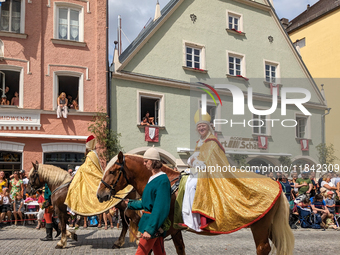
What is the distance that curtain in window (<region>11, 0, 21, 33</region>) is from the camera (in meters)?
14.8

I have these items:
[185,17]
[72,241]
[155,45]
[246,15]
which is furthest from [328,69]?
[72,241]

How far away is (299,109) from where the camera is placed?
7.20 metres

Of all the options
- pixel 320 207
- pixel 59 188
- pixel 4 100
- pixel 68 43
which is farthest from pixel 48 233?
pixel 320 207

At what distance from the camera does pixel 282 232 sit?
5.18m

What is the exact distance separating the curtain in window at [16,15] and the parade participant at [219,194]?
12.4 metres

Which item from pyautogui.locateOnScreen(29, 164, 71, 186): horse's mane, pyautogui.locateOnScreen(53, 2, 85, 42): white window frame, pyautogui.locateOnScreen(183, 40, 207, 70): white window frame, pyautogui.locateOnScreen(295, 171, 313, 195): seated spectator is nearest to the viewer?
pyautogui.locateOnScreen(29, 164, 71, 186): horse's mane

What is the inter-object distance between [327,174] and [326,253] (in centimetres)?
754

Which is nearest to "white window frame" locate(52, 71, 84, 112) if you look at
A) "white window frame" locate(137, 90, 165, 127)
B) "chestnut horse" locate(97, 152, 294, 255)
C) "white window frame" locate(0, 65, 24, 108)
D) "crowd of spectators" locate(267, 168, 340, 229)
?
"white window frame" locate(0, 65, 24, 108)

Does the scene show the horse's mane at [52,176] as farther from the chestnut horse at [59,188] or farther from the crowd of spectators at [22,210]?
the crowd of spectators at [22,210]

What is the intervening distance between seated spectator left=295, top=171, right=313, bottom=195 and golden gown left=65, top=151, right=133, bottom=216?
773 centimetres

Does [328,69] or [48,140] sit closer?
[48,140]

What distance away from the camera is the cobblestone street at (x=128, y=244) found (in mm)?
7626

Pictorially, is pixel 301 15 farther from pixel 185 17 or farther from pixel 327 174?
pixel 327 174

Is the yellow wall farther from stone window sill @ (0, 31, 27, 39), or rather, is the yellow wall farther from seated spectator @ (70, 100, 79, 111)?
stone window sill @ (0, 31, 27, 39)
